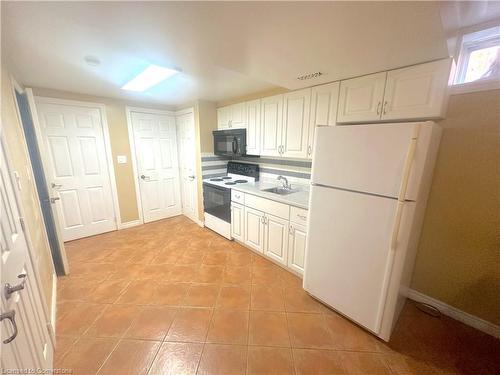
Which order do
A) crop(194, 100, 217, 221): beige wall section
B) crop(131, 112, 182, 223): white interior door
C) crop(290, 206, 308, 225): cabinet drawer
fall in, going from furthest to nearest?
crop(131, 112, 182, 223): white interior door, crop(194, 100, 217, 221): beige wall section, crop(290, 206, 308, 225): cabinet drawer

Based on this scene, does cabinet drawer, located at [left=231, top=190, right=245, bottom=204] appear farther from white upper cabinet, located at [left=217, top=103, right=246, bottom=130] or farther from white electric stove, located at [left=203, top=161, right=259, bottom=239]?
white upper cabinet, located at [left=217, top=103, right=246, bottom=130]

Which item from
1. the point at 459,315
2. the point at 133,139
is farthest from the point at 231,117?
the point at 459,315

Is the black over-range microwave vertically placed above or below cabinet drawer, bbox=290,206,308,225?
above

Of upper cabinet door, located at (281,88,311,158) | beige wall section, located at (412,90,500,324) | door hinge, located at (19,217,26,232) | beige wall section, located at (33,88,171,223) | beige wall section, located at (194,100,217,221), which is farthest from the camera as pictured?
beige wall section, located at (194,100,217,221)

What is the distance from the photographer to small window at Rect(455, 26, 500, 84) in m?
1.46

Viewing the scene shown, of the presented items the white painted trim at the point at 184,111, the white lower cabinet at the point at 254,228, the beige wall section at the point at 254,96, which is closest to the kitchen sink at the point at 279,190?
the white lower cabinet at the point at 254,228

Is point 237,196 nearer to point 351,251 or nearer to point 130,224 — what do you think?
point 351,251

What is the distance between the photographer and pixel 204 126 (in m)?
3.31

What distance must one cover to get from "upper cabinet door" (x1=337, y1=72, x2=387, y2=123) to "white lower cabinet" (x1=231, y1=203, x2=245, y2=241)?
1.68 meters

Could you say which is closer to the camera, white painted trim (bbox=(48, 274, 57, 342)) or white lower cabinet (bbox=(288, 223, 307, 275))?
white painted trim (bbox=(48, 274, 57, 342))

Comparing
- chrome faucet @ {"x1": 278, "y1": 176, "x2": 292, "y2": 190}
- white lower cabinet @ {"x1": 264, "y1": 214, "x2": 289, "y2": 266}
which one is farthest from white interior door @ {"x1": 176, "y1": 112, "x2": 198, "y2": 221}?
white lower cabinet @ {"x1": 264, "y1": 214, "x2": 289, "y2": 266}

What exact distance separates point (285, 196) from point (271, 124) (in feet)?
3.27

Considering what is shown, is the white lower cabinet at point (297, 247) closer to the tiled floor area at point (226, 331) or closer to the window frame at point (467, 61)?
the tiled floor area at point (226, 331)

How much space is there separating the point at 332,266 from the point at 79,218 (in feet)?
12.3
